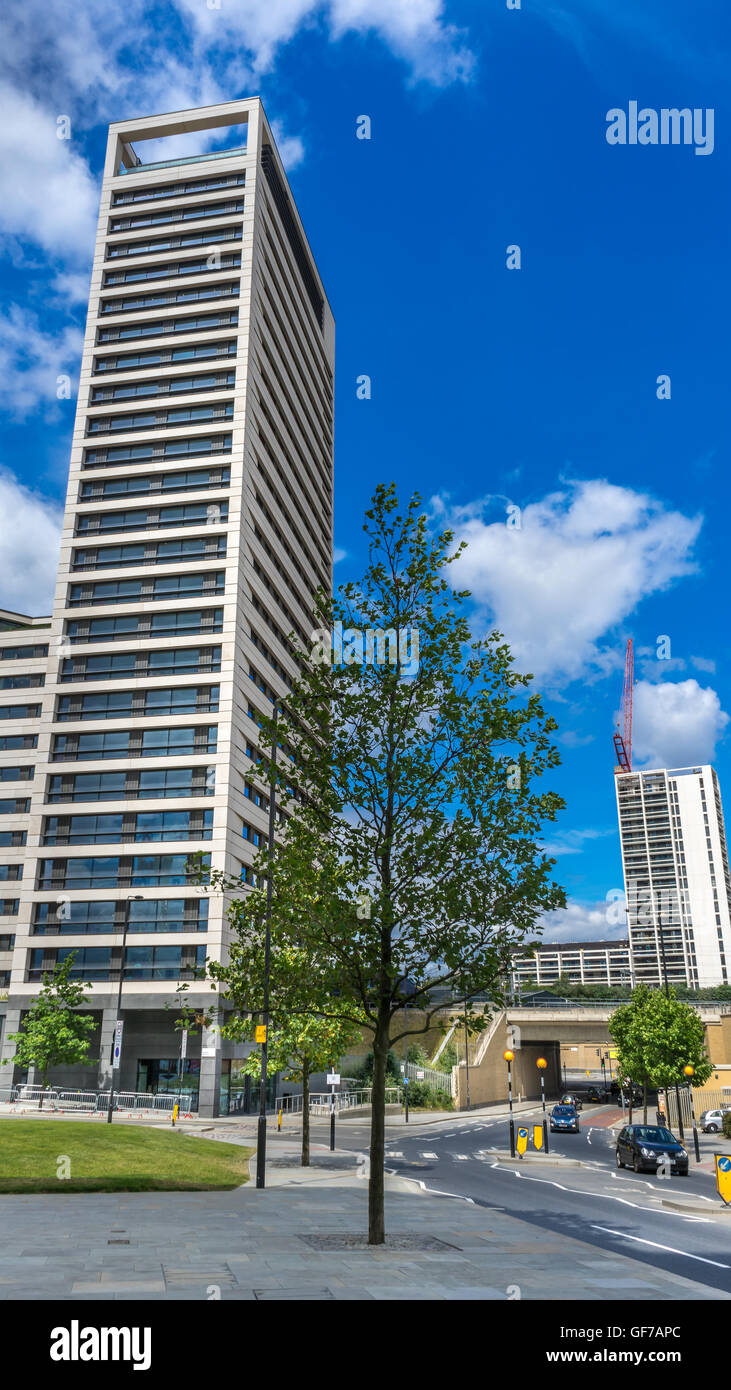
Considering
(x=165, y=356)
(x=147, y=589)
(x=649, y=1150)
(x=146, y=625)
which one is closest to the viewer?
(x=649, y=1150)

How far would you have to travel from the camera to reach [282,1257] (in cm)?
1286

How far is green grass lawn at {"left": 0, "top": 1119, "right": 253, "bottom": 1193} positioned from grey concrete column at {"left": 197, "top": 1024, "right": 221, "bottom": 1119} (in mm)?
22067

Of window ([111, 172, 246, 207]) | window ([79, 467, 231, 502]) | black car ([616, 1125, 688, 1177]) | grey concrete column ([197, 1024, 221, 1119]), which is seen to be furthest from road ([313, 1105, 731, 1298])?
window ([111, 172, 246, 207])

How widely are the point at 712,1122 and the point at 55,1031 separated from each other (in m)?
40.5

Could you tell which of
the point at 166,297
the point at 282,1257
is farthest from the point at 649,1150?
the point at 166,297

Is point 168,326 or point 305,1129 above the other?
point 168,326

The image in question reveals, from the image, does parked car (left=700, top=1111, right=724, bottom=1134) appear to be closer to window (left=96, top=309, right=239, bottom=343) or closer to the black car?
the black car

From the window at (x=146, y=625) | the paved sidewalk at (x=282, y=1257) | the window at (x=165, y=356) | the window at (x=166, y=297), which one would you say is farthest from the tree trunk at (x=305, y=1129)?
the window at (x=166, y=297)

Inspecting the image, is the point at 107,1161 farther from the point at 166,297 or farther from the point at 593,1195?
the point at 166,297

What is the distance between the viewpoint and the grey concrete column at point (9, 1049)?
58312mm

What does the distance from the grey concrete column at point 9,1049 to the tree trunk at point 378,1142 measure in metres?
49.5

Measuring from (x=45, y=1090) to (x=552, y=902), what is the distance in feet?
147

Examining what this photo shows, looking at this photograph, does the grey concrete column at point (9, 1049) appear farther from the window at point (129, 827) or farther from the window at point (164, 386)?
the window at point (164, 386)

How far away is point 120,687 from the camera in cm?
6431
